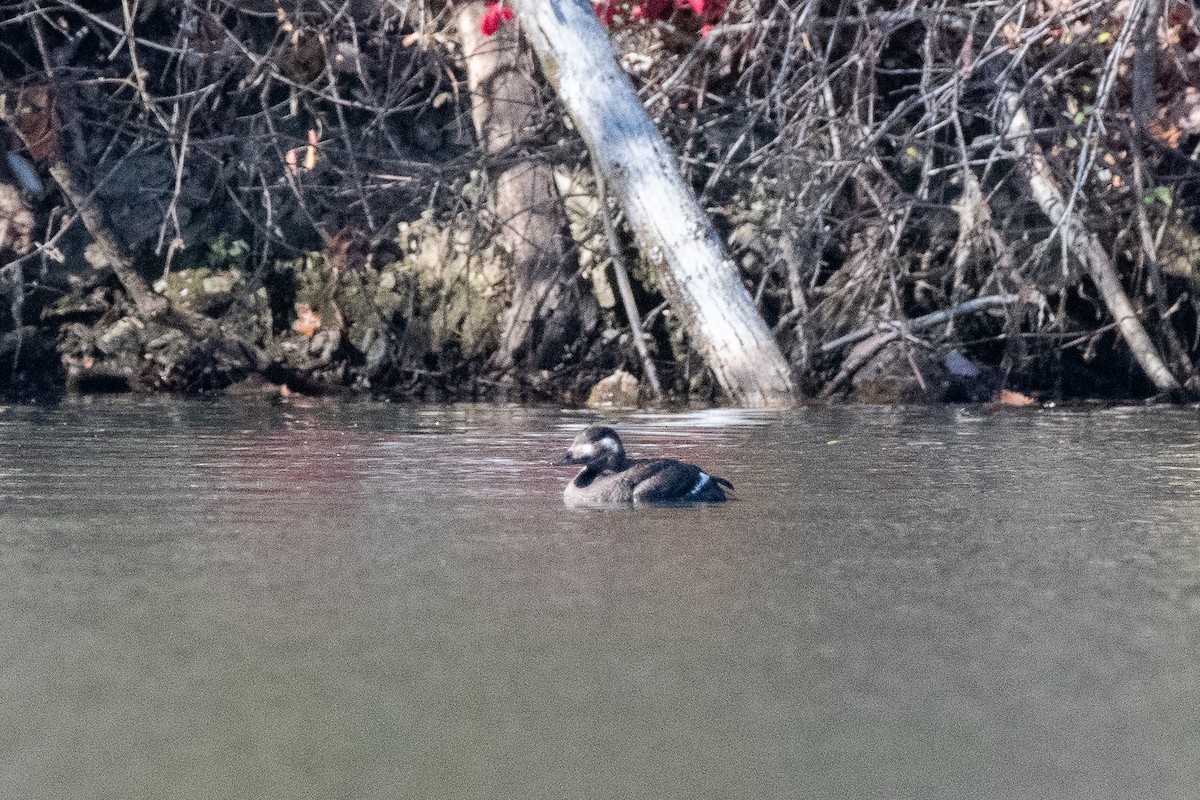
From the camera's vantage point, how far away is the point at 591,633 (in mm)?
2969

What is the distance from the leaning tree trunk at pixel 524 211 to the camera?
32.1ft

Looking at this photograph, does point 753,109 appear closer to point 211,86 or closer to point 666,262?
point 666,262

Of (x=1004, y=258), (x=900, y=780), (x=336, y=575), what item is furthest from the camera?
(x=1004, y=258)

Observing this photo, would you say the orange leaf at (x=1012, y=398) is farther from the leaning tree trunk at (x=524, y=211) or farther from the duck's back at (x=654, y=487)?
the duck's back at (x=654, y=487)

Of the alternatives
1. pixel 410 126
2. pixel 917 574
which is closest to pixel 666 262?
pixel 410 126

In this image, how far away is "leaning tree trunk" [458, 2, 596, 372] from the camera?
979 centimetres

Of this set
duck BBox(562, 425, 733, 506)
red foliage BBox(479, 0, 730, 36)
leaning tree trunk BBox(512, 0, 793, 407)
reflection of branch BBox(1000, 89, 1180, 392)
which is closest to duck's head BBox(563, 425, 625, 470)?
duck BBox(562, 425, 733, 506)

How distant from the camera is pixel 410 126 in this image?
10.9 m

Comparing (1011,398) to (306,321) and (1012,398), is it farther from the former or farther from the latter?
(306,321)

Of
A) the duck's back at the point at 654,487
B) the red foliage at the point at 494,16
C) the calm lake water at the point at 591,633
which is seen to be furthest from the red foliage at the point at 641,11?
the duck's back at the point at 654,487

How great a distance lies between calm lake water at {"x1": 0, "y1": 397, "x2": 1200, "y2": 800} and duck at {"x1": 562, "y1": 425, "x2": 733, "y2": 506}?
0.10 metres

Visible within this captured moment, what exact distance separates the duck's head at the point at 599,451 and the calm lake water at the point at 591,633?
19cm

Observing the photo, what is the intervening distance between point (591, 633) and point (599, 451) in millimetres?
1820

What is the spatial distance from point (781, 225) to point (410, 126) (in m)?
2.95
